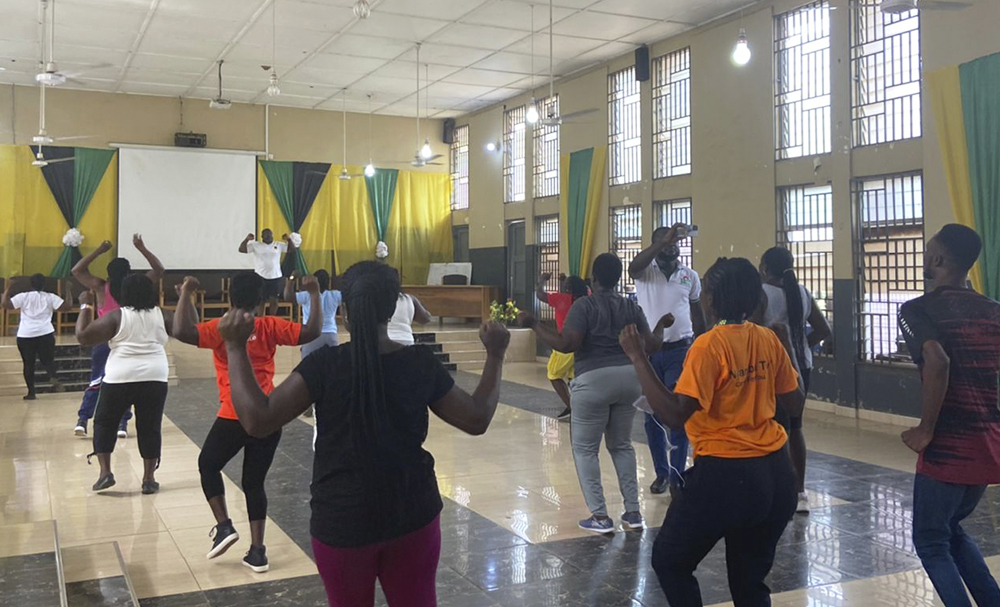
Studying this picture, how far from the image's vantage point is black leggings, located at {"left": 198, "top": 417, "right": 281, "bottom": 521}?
158 inches

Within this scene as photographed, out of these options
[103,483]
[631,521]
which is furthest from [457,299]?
[631,521]

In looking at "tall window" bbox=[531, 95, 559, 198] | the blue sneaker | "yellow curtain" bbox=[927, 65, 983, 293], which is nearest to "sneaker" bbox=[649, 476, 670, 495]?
the blue sneaker

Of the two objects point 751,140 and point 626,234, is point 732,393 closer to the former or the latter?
point 751,140

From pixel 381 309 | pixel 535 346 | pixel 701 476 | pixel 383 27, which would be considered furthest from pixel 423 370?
pixel 535 346

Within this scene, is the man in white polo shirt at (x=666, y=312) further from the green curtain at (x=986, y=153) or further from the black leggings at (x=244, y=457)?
the green curtain at (x=986, y=153)

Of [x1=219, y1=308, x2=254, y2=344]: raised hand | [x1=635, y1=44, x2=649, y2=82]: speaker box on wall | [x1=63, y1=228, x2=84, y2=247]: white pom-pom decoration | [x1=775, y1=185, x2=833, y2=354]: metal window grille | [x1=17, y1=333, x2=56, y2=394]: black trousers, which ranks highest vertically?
[x1=635, y1=44, x2=649, y2=82]: speaker box on wall

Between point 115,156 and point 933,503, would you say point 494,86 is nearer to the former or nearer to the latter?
point 115,156

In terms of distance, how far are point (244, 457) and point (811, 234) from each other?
733 cm

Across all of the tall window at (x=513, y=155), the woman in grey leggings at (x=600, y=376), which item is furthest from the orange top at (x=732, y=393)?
the tall window at (x=513, y=155)

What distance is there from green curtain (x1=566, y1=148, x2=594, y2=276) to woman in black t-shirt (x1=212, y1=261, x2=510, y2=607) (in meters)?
11.1

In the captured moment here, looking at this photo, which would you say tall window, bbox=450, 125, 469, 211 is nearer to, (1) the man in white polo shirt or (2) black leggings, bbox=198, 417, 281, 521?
(1) the man in white polo shirt

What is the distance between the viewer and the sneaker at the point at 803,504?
504cm

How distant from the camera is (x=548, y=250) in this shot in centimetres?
1452

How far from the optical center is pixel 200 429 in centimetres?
824
